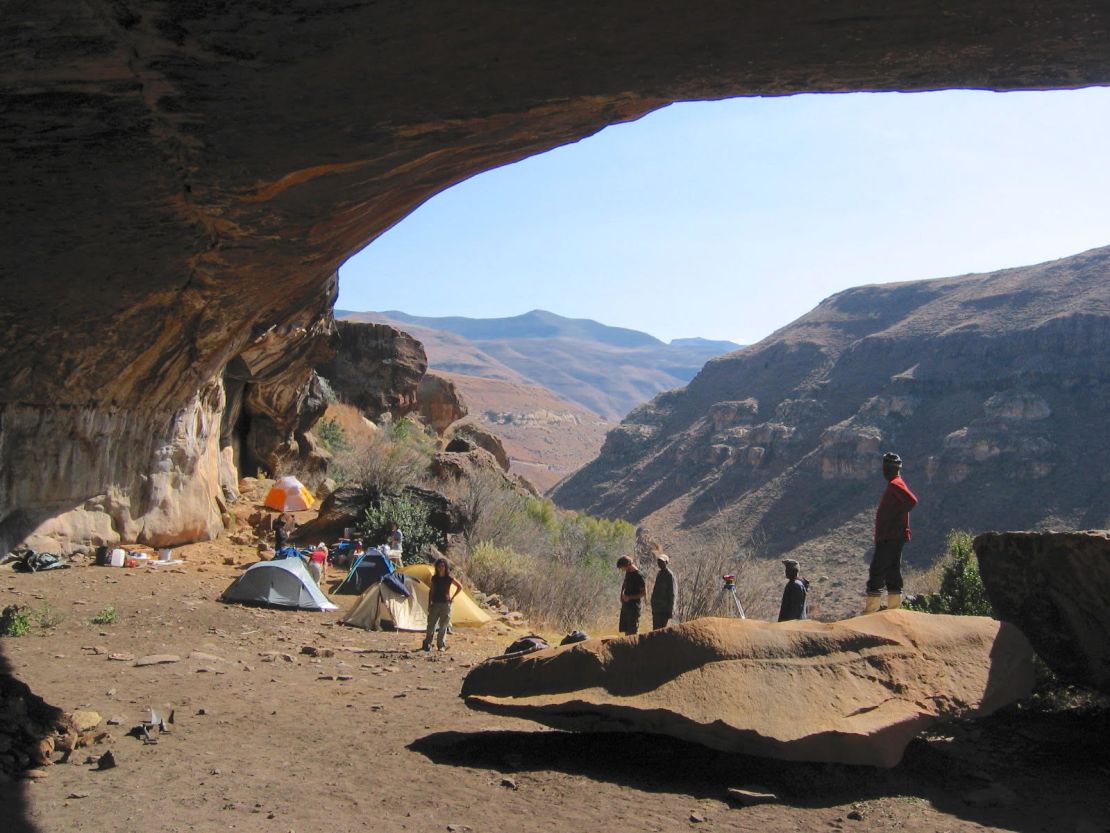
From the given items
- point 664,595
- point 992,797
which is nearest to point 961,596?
point 664,595

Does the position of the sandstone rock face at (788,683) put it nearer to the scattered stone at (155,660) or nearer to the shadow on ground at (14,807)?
the shadow on ground at (14,807)

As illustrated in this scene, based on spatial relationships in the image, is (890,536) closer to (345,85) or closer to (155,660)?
(345,85)

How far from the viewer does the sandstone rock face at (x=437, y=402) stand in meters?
42.4

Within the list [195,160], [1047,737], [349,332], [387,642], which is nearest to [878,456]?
[349,332]

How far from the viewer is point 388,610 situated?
14.5 meters

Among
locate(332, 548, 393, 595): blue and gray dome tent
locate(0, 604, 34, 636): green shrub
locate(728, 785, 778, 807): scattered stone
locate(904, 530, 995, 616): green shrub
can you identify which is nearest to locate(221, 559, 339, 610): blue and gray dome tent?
locate(332, 548, 393, 595): blue and gray dome tent

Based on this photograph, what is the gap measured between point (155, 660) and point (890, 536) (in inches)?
288

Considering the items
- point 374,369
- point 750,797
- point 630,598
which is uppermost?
point 374,369

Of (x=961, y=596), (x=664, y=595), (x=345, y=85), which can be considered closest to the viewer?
(x=345, y=85)

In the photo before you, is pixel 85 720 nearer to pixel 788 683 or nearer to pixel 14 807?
pixel 14 807

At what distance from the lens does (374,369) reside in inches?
1465

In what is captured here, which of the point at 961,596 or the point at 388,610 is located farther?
the point at 388,610

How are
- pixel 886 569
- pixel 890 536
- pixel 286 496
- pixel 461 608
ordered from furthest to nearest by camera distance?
pixel 286 496, pixel 461 608, pixel 886 569, pixel 890 536

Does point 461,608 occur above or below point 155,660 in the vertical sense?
below
